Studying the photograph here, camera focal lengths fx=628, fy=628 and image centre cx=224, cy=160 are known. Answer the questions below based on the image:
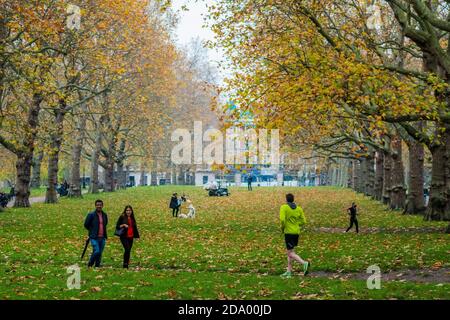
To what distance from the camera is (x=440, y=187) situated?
99.2ft

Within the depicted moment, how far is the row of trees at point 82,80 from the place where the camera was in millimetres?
27297

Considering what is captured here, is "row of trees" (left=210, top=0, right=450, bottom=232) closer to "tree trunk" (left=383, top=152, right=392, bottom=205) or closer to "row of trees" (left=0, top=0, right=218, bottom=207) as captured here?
"row of trees" (left=0, top=0, right=218, bottom=207)

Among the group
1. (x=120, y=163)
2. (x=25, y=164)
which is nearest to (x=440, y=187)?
(x=25, y=164)

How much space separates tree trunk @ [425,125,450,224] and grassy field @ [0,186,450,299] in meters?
1.57

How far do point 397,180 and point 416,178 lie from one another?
616 centimetres

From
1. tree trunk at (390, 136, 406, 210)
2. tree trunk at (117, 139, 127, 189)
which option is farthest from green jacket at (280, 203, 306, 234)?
tree trunk at (117, 139, 127, 189)

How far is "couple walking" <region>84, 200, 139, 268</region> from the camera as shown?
53.3 ft

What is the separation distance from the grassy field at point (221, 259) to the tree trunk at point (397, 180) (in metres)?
7.52

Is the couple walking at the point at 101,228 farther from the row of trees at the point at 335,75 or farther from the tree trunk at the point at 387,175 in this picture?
the tree trunk at the point at 387,175

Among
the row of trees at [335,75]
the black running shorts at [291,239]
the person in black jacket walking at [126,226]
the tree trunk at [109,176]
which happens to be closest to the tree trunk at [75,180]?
the tree trunk at [109,176]

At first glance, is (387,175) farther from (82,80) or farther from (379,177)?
(82,80)

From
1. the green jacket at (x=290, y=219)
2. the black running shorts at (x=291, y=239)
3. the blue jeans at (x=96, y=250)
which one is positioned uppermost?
the green jacket at (x=290, y=219)
